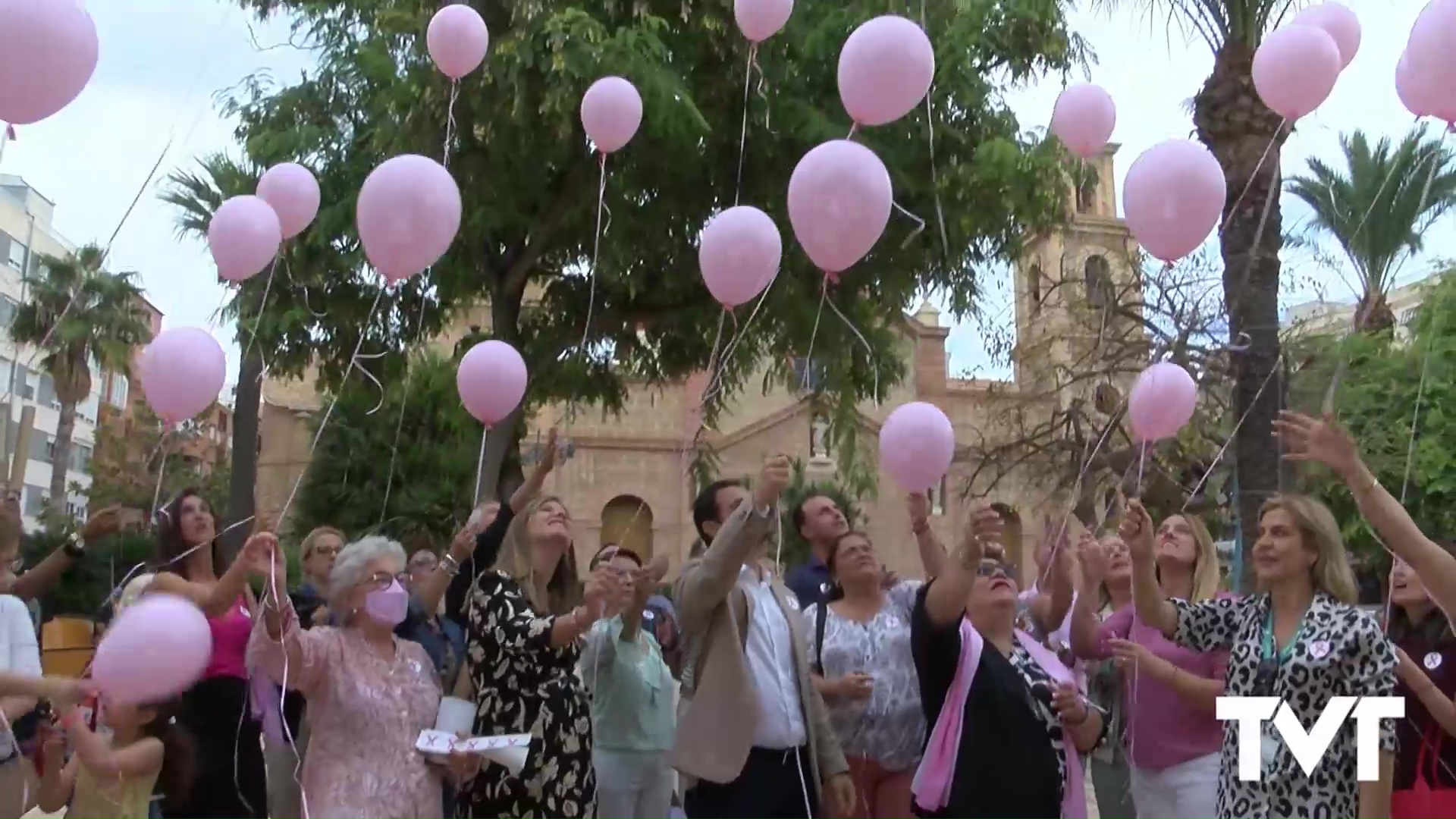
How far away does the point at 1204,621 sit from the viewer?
13.0ft

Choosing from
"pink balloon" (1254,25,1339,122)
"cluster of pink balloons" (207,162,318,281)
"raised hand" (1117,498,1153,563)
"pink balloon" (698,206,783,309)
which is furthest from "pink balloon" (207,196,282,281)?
"pink balloon" (1254,25,1339,122)

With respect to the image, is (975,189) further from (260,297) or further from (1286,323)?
(1286,323)

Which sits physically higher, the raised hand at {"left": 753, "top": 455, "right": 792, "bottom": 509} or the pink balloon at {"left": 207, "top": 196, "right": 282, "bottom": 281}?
the pink balloon at {"left": 207, "top": 196, "right": 282, "bottom": 281}

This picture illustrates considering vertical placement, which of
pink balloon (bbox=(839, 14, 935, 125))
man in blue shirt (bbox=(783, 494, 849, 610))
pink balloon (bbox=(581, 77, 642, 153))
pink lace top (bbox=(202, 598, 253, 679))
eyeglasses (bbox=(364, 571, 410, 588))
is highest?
pink balloon (bbox=(581, 77, 642, 153))

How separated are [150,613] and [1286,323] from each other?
17.3 m

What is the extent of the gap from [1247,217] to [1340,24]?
235 centimetres

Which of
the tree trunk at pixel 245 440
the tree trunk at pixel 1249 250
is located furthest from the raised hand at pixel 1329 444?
the tree trunk at pixel 245 440

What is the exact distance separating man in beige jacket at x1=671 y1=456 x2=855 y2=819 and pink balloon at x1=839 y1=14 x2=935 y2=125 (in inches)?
81.3

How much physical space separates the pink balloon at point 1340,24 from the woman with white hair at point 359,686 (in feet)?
14.4

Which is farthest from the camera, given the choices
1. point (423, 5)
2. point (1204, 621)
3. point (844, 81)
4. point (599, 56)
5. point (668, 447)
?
point (668, 447)

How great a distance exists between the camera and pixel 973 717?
377 cm

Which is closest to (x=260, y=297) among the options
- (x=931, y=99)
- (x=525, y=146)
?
(x=525, y=146)

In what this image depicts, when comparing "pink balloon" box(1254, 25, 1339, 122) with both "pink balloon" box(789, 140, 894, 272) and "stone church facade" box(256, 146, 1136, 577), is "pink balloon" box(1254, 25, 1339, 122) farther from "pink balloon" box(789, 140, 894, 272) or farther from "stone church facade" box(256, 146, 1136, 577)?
"stone church facade" box(256, 146, 1136, 577)

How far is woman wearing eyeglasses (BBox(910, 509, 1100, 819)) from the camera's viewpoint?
145 inches
